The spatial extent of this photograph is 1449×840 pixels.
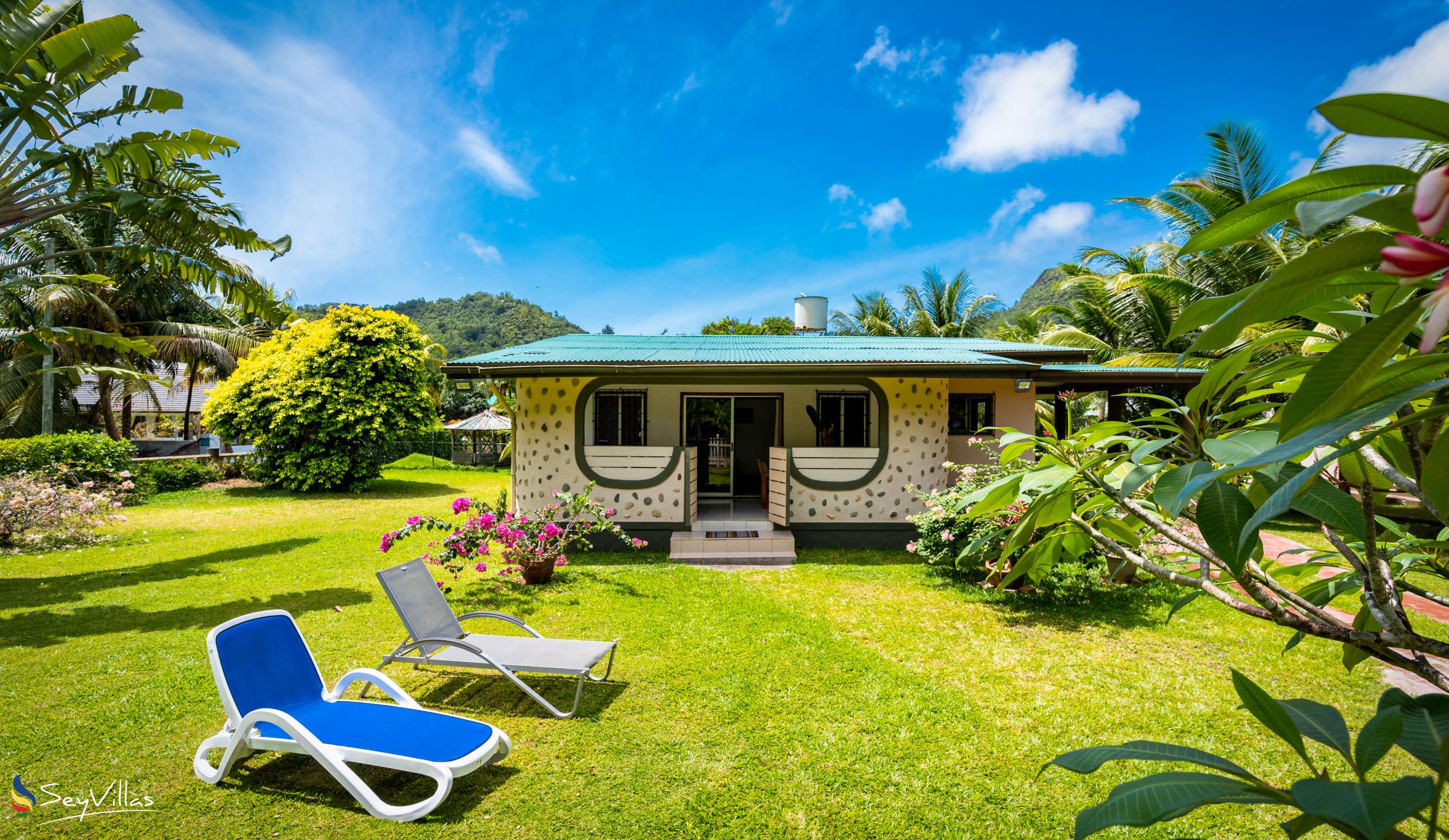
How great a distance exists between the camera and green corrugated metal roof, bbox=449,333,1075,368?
984 cm

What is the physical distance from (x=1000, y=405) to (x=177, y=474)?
22.1 m

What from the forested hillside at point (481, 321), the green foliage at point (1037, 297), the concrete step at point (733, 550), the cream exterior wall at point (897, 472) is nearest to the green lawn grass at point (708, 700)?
the concrete step at point (733, 550)

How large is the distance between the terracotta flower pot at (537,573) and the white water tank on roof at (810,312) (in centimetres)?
1257

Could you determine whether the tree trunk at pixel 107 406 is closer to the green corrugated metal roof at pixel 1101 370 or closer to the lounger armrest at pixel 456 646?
the lounger armrest at pixel 456 646

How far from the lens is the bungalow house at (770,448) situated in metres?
9.93

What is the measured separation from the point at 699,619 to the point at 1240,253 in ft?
55.1

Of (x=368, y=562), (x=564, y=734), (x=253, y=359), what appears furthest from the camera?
(x=253, y=359)

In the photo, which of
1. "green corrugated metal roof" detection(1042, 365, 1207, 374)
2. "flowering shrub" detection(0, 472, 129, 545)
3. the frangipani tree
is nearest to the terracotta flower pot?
"flowering shrub" detection(0, 472, 129, 545)

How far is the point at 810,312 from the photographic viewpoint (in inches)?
742

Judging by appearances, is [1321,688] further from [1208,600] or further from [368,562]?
[368,562]

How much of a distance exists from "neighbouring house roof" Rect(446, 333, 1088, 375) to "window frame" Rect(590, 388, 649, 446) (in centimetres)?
81

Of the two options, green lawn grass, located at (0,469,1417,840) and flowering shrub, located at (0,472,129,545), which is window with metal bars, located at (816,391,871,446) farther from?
flowering shrub, located at (0,472,129,545)

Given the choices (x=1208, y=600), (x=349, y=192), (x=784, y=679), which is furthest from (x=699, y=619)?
(x=349, y=192)

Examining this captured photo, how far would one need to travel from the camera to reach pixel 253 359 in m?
18.2
